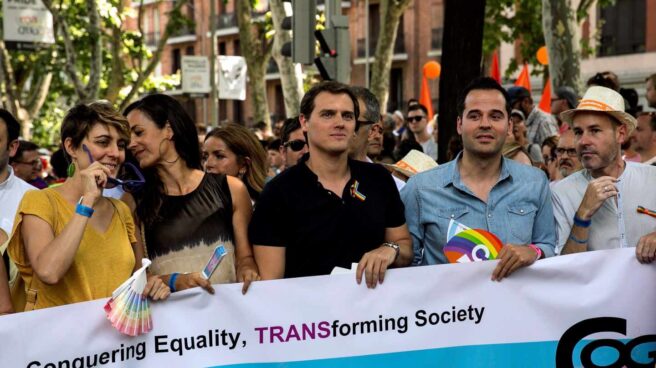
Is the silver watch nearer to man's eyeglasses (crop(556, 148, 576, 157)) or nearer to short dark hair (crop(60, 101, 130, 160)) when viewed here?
short dark hair (crop(60, 101, 130, 160))

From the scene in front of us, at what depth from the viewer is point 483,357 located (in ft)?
15.8

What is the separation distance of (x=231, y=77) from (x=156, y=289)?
23.3m

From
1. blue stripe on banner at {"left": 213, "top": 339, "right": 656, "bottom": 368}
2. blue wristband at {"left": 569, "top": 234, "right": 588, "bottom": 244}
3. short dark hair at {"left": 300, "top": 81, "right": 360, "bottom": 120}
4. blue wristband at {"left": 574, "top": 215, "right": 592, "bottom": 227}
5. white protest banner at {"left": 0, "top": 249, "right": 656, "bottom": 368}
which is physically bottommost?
blue stripe on banner at {"left": 213, "top": 339, "right": 656, "bottom": 368}

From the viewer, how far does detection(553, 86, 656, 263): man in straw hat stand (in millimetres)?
5156

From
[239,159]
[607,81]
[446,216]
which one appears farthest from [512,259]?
[607,81]

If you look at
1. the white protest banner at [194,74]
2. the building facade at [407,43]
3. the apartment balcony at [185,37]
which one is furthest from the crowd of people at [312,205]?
the apartment balcony at [185,37]

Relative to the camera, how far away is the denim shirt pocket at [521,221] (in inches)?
196

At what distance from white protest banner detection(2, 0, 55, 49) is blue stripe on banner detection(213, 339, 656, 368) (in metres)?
17.7

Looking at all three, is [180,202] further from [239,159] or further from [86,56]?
[86,56]

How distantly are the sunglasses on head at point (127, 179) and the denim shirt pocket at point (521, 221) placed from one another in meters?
1.63

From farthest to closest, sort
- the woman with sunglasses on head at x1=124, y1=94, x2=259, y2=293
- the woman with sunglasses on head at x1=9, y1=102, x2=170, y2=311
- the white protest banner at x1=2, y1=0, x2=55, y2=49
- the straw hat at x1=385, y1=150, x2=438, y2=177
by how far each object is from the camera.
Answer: the white protest banner at x1=2, y1=0, x2=55, y2=49
the straw hat at x1=385, y1=150, x2=438, y2=177
the woman with sunglasses on head at x1=124, y1=94, x2=259, y2=293
the woman with sunglasses on head at x1=9, y1=102, x2=170, y2=311

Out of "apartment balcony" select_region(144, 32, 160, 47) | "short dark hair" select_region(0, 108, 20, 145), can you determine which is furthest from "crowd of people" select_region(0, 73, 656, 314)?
"apartment balcony" select_region(144, 32, 160, 47)

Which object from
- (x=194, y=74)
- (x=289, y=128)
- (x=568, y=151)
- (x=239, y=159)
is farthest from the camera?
(x=194, y=74)

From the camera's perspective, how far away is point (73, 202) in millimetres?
4547
